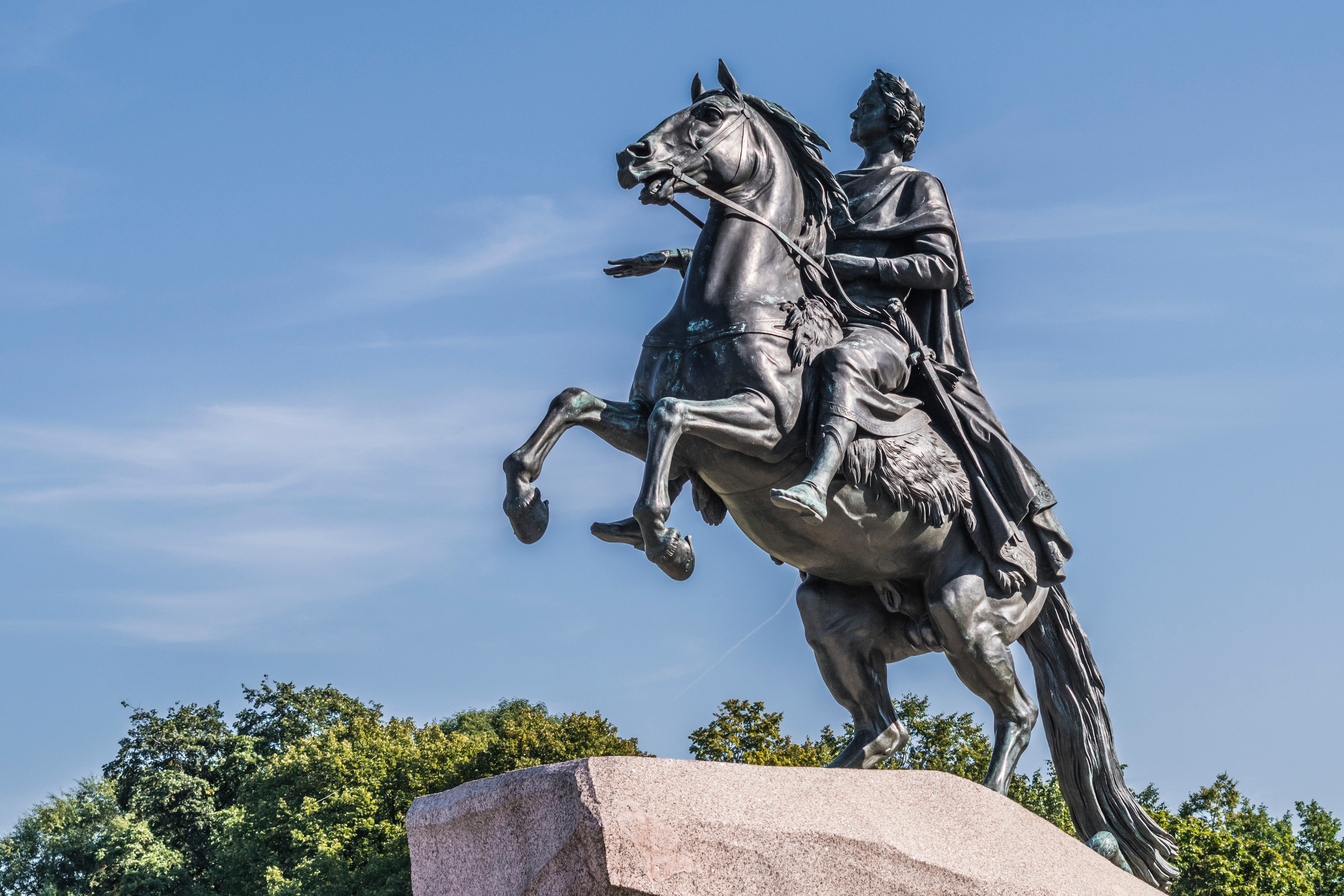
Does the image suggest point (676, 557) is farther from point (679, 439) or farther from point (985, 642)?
point (985, 642)

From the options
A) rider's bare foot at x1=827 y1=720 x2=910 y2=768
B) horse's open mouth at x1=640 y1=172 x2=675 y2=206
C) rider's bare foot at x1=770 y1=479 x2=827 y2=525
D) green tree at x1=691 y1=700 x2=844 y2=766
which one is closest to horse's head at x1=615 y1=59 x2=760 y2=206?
horse's open mouth at x1=640 y1=172 x2=675 y2=206

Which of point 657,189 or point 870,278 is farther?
point 870,278

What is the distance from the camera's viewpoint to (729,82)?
8.63 m

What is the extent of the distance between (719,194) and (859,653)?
2.71 m

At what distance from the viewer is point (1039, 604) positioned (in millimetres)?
8945

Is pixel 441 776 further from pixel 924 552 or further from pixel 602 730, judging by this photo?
pixel 924 552

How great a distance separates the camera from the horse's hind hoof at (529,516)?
25.3 ft

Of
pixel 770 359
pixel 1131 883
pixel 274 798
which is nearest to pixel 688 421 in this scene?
pixel 770 359

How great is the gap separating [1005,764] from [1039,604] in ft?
3.22

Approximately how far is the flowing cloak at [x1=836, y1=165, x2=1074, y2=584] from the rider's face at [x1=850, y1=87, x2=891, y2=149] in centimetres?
29

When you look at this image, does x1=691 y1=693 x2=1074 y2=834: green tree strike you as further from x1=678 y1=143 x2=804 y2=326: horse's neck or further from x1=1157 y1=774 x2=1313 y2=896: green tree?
x1=678 y1=143 x2=804 y2=326: horse's neck

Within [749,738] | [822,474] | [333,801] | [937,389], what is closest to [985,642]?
[937,389]

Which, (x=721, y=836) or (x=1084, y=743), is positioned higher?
(x=1084, y=743)

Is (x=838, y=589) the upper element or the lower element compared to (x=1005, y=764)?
upper
